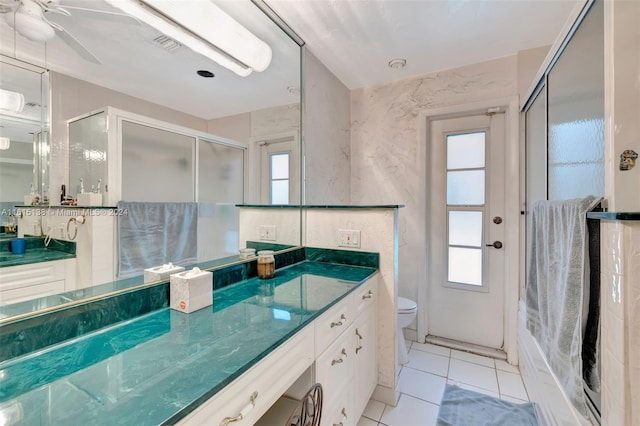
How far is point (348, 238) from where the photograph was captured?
1748mm

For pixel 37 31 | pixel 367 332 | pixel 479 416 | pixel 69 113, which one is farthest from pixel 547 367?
pixel 37 31

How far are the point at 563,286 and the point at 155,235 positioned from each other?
5.26ft

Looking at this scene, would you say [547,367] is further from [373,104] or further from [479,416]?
[373,104]

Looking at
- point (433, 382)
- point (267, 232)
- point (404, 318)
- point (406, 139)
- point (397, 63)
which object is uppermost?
point (397, 63)

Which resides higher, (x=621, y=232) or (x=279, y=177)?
(x=279, y=177)

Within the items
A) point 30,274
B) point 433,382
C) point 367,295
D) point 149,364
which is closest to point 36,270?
point 30,274

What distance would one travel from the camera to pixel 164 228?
1.08 meters

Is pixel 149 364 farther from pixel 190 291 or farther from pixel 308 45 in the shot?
pixel 308 45

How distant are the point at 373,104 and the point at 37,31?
2.31 m

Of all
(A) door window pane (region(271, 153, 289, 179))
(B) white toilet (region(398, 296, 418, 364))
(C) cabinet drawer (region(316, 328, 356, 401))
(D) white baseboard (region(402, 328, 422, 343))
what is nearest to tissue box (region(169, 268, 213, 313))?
(C) cabinet drawer (region(316, 328, 356, 401))

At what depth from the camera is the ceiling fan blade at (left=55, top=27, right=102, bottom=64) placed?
0.82 metres

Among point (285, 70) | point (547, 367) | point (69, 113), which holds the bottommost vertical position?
point (547, 367)

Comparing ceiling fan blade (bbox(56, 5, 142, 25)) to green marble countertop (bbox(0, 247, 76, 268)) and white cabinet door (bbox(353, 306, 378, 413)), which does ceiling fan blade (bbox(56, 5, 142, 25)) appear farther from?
white cabinet door (bbox(353, 306, 378, 413))

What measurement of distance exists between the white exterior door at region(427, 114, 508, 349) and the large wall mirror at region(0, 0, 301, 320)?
153 centimetres
